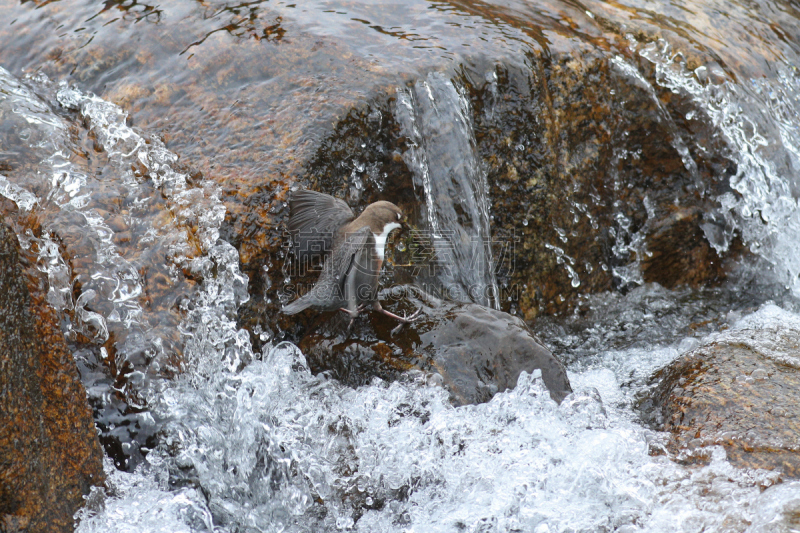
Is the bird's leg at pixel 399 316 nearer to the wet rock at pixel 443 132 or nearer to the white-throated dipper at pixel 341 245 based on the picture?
the white-throated dipper at pixel 341 245

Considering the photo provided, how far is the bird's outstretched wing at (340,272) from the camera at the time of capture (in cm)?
355

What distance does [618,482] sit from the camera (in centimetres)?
304

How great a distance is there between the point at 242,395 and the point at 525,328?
5.31 feet

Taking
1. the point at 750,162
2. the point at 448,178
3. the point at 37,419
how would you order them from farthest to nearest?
the point at 750,162 → the point at 448,178 → the point at 37,419

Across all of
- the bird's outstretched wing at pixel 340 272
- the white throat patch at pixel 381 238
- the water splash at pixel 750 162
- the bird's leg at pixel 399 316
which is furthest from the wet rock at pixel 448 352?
the water splash at pixel 750 162

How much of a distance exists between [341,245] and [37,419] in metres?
1.74

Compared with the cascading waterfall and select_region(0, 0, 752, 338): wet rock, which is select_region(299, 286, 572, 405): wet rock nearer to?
select_region(0, 0, 752, 338): wet rock

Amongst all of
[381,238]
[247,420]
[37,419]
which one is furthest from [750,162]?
[37,419]

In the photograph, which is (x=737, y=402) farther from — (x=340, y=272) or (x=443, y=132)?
(x=443, y=132)

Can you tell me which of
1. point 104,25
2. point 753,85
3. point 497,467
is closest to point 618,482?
point 497,467

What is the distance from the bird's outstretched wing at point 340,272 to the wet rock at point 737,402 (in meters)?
1.88

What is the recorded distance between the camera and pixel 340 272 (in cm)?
362

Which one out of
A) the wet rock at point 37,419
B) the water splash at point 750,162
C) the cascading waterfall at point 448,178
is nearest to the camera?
the wet rock at point 37,419

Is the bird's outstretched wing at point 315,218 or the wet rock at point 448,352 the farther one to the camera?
the bird's outstretched wing at point 315,218
